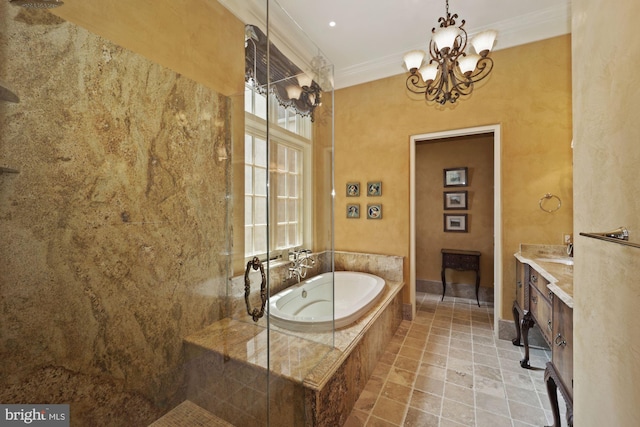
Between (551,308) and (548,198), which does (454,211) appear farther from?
(551,308)

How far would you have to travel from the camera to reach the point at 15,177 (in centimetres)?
106

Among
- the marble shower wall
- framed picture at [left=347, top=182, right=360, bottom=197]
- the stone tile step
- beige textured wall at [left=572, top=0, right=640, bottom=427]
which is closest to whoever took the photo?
beige textured wall at [left=572, top=0, right=640, bottom=427]

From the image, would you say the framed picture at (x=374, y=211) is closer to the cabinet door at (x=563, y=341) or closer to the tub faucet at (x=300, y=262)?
the tub faucet at (x=300, y=262)

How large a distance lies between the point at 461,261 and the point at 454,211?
80 centimetres

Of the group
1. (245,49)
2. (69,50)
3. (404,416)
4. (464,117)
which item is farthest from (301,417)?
(464,117)

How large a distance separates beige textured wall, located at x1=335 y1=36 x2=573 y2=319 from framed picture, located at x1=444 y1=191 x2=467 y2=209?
1.27 meters

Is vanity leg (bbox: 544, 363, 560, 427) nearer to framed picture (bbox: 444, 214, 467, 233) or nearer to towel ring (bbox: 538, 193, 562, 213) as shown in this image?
towel ring (bbox: 538, 193, 562, 213)

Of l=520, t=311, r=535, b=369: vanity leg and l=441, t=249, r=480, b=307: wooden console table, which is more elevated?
l=441, t=249, r=480, b=307: wooden console table

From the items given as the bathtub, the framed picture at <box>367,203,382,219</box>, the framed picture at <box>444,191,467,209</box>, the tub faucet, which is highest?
the framed picture at <box>444,191,467,209</box>

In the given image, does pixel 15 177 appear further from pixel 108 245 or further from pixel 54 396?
pixel 54 396

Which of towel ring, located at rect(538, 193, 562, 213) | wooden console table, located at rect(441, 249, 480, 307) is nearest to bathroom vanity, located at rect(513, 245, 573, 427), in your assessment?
towel ring, located at rect(538, 193, 562, 213)

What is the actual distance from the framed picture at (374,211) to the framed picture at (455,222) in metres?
1.47

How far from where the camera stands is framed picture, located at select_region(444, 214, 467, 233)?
12.9 ft

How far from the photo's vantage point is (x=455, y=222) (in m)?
3.98
